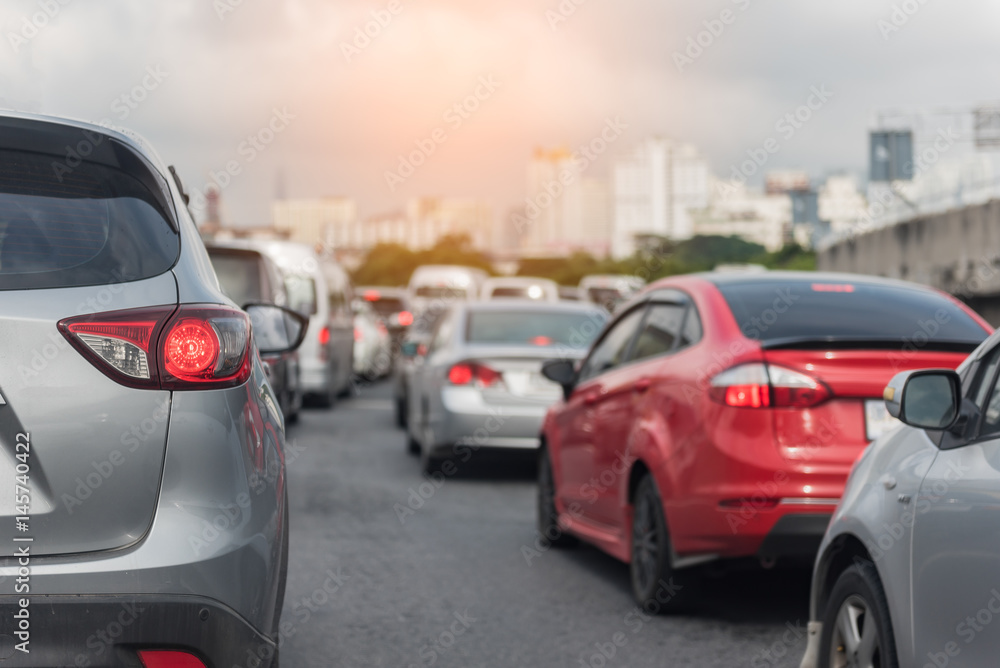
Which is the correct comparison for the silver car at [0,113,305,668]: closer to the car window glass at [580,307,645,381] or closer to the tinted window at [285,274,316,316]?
the car window glass at [580,307,645,381]

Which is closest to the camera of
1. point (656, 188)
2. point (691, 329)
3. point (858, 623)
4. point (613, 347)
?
point (858, 623)

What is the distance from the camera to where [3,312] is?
3082mm

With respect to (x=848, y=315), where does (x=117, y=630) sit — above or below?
below

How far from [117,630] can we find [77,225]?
960 mm

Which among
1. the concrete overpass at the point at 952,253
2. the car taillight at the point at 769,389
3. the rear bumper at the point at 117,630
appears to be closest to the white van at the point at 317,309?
the car taillight at the point at 769,389

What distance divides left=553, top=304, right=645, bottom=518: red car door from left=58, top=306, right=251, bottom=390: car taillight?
13.1 feet

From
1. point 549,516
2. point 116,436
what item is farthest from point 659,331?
point 116,436

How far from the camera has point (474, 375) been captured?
11.5 metres

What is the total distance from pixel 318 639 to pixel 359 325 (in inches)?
729

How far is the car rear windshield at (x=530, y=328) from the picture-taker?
11992 millimetres

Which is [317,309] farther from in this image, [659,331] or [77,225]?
[77,225]

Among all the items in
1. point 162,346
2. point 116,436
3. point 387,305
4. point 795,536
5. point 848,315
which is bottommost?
point 387,305

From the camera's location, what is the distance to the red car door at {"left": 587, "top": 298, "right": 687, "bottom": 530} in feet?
21.6

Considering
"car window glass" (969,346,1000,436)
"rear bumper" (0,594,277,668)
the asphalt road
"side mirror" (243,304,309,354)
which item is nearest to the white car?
the asphalt road
